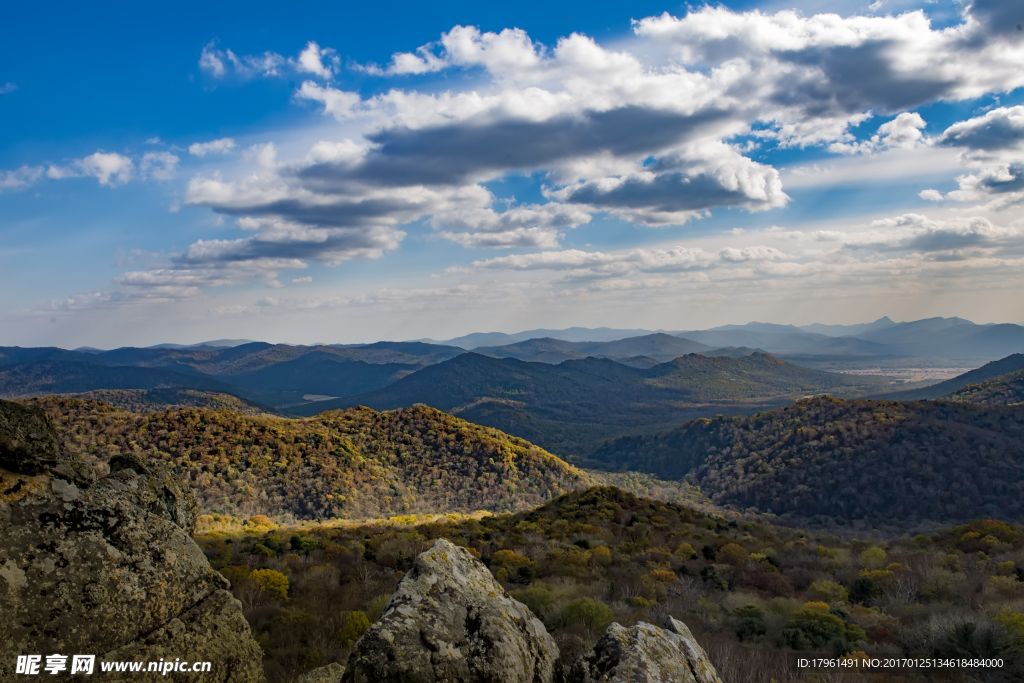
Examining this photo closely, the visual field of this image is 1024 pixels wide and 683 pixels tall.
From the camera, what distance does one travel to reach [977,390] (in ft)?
420

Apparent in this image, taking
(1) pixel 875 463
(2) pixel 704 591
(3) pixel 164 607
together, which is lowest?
(1) pixel 875 463

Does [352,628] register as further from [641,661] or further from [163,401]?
[163,401]

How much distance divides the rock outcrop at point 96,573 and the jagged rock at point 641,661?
4.11 meters

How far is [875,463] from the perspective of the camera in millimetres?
71000

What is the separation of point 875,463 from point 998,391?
83865 millimetres

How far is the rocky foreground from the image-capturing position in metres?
4.53

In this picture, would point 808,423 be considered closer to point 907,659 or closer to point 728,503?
point 728,503

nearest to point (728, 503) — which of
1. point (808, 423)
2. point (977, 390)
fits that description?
point (808, 423)

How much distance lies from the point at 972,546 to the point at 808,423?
88046 mm

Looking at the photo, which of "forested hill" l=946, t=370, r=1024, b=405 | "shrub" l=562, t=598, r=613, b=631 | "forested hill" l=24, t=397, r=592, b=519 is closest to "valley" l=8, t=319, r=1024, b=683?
"shrub" l=562, t=598, r=613, b=631

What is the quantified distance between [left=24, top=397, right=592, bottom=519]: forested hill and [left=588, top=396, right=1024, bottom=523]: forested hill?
30318 millimetres

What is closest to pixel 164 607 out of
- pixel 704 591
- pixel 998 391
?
pixel 704 591

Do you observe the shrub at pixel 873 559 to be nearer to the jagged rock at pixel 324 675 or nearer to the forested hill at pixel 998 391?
the jagged rock at pixel 324 675

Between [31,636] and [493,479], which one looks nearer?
[31,636]
